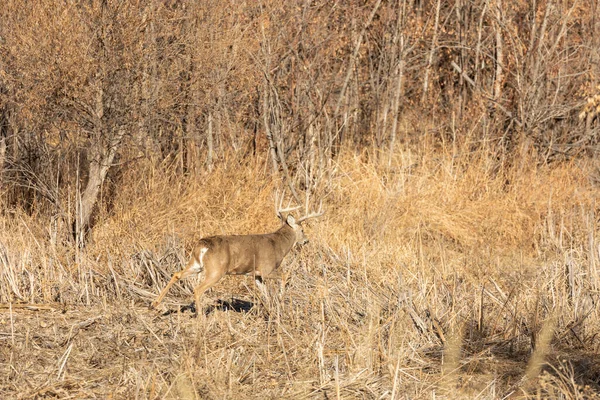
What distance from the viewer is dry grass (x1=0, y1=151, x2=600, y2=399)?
236 inches

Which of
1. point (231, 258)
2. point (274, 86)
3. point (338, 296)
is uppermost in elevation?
point (274, 86)

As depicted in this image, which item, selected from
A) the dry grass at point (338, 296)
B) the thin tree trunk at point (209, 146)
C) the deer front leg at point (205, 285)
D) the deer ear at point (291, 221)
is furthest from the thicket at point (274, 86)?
the deer front leg at point (205, 285)

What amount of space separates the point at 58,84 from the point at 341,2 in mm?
6055

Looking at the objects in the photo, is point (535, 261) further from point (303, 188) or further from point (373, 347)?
point (373, 347)

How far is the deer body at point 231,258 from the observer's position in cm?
829

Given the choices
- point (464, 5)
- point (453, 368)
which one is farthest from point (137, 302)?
point (464, 5)

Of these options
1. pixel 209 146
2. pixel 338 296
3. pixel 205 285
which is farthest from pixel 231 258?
pixel 209 146

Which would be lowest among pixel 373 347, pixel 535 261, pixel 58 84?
pixel 535 261

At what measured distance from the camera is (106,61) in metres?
10.1

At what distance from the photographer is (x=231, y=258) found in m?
8.51

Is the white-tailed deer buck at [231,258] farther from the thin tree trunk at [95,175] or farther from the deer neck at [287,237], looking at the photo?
the thin tree trunk at [95,175]

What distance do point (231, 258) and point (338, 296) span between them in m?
1.03

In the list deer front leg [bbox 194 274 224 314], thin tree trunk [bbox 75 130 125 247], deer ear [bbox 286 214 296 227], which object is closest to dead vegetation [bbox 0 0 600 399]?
thin tree trunk [bbox 75 130 125 247]

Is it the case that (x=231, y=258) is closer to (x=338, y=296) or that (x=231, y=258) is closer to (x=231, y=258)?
(x=231, y=258)
